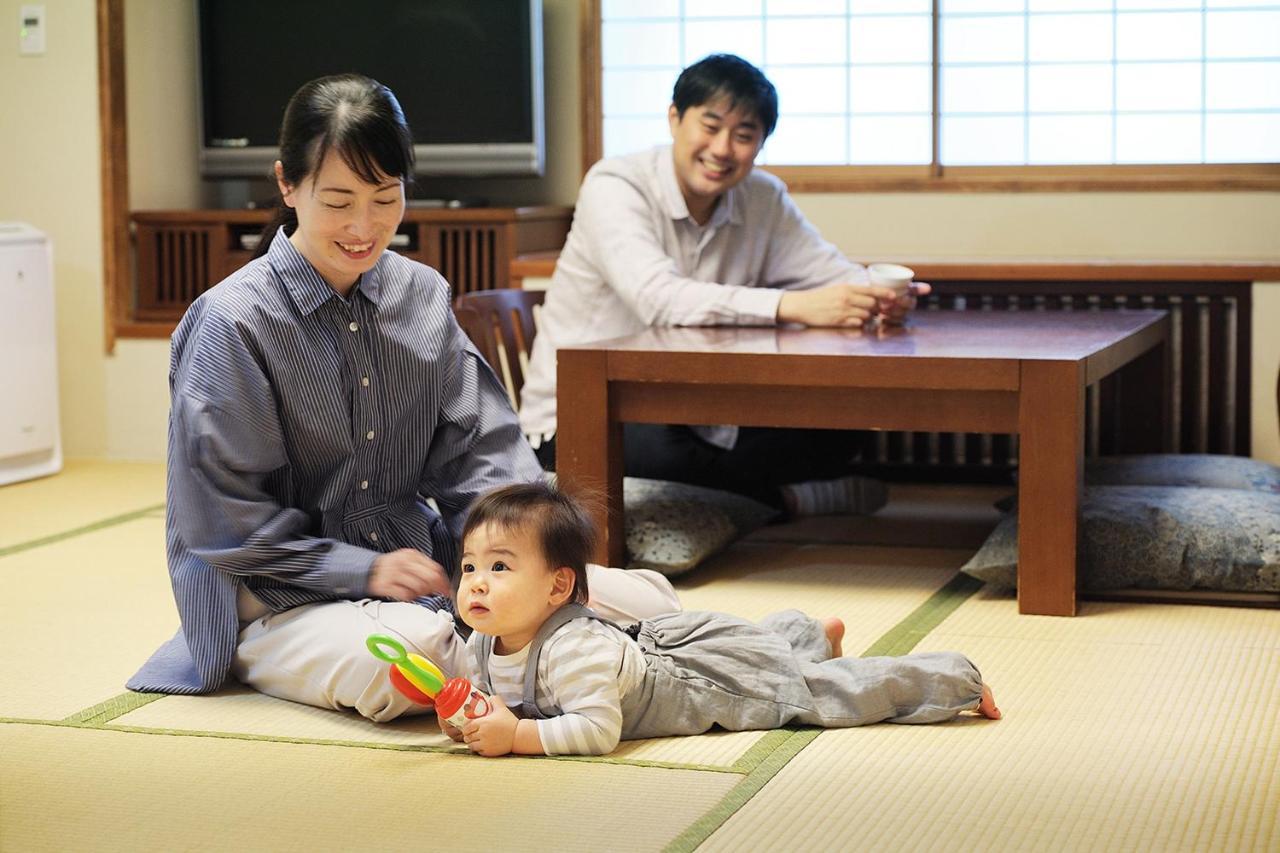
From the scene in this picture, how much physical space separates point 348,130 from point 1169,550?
1.70m

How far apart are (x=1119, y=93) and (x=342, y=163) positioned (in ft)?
10.5

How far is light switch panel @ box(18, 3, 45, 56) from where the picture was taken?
16.1 feet

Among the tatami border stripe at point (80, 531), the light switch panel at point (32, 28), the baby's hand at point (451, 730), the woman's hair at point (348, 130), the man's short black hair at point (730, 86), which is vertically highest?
the light switch panel at point (32, 28)

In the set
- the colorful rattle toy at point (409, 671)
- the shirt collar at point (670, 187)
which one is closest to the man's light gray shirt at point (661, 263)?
the shirt collar at point (670, 187)

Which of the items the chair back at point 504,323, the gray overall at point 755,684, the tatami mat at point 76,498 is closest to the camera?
the gray overall at point 755,684

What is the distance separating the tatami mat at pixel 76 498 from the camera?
3887mm

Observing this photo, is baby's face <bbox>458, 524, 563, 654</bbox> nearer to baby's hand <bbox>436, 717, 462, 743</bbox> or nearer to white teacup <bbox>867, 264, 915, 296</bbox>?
baby's hand <bbox>436, 717, 462, 743</bbox>

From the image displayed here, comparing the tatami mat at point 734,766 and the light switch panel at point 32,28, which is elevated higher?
the light switch panel at point 32,28

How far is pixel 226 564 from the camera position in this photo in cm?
221

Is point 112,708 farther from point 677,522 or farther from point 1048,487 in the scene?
point 1048,487

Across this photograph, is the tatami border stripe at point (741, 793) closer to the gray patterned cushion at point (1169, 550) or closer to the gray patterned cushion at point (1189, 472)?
the gray patterned cushion at point (1169, 550)

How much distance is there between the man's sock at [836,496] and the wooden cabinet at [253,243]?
4.21 feet

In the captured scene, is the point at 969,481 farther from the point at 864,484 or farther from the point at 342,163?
the point at 342,163

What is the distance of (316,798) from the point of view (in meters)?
1.89
